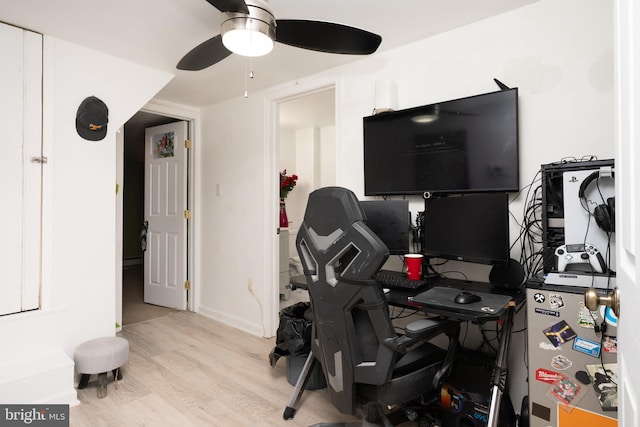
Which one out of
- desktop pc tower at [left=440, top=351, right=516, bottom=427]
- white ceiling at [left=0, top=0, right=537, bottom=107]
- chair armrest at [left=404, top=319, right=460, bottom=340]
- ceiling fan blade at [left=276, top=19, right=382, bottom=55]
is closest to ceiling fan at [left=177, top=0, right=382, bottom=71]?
ceiling fan blade at [left=276, top=19, right=382, bottom=55]

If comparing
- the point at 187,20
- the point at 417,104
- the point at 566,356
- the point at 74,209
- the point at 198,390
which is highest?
the point at 187,20

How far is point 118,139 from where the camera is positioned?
10.9 ft

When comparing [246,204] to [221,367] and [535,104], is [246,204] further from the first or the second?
[535,104]

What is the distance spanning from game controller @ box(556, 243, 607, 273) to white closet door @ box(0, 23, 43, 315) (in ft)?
9.97

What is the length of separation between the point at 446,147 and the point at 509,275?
2.78 feet

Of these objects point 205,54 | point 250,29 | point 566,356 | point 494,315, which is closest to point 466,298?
point 494,315

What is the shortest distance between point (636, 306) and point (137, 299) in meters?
5.04

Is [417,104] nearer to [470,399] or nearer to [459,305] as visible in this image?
[459,305]

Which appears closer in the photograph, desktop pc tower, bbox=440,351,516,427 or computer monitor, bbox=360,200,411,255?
desktop pc tower, bbox=440,351,516,427

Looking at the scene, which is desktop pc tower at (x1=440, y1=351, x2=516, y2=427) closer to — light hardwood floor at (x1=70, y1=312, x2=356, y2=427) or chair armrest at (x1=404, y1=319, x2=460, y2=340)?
chair armrest at (x1=404, y1=319, x2=460, y2=340)

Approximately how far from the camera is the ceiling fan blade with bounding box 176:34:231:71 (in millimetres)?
1844

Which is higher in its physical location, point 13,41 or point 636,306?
point 13,41

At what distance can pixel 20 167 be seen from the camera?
7.47 feet

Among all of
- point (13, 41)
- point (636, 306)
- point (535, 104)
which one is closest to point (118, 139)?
point (13, 41)
